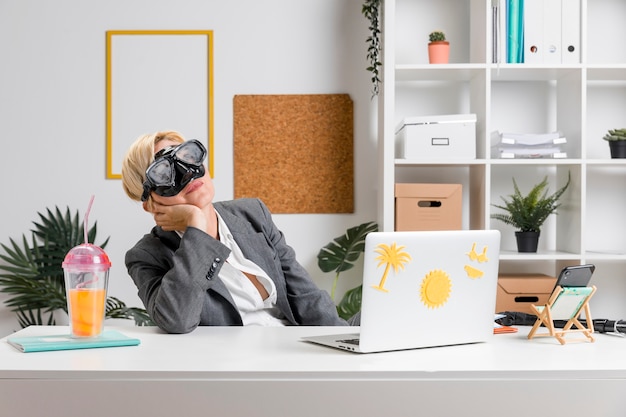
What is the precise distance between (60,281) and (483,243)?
2.74 metres

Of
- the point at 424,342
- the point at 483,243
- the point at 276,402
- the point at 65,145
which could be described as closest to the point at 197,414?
the point at 276,402

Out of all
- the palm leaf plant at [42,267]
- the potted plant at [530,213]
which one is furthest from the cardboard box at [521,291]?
the palm leaf plant at [42,267]

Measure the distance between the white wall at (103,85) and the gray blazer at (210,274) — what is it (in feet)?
5.02

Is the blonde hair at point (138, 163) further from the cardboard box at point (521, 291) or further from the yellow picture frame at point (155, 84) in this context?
the cardboard box at point (521, 291)

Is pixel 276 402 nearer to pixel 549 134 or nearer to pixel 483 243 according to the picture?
pixel 483 243

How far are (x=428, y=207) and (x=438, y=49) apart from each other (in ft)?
2.39

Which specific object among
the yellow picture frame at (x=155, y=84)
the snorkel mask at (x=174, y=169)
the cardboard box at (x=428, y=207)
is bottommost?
the cardboard box at (x=428, y=207)

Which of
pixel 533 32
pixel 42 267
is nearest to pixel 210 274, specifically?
pixel 42 267

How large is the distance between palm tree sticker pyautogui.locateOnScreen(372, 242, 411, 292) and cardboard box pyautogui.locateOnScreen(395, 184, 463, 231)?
1.99 m

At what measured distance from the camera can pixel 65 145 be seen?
3961 mm

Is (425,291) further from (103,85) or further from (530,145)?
(103,85)

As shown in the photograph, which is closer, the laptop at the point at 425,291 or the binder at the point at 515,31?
the laptop at the point at 425,291

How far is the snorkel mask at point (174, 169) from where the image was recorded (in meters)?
1.95

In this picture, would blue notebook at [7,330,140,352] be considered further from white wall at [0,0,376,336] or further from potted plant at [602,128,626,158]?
potted plant at [602,128,626,158]
